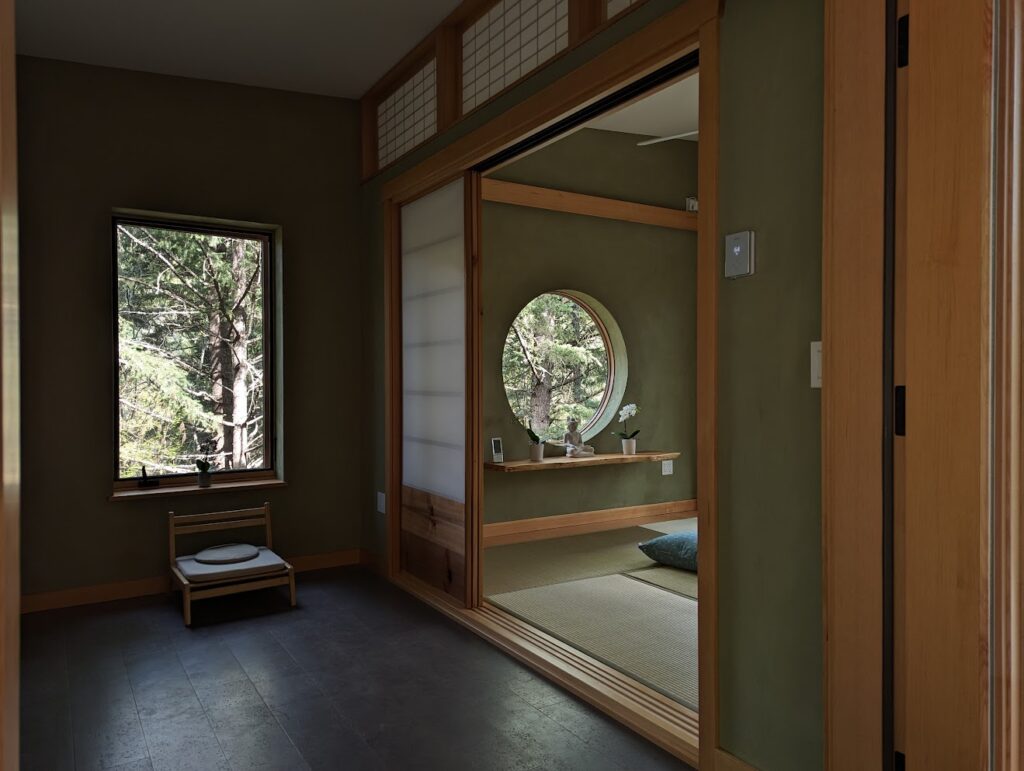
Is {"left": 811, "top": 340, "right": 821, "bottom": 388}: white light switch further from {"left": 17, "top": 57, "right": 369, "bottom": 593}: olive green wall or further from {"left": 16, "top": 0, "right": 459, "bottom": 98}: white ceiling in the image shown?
{"left": 17, "top": 57, "right": 369, "bottom": 593}: olive green wall

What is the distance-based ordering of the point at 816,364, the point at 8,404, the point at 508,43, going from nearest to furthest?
the point at 8,404 < the point at 816,364 < the point at 508,43

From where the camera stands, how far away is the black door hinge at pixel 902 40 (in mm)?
1661

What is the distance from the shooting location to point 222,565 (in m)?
3.73

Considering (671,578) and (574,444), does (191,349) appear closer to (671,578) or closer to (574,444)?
(574,444)

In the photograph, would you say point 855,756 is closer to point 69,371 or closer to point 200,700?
point 200,700

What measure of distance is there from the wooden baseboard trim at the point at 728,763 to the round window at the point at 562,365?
351 cm

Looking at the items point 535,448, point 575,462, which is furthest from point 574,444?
point 535,448

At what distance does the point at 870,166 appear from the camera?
5.61 ft

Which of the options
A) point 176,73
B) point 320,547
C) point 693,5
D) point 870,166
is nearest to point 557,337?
point 320,547

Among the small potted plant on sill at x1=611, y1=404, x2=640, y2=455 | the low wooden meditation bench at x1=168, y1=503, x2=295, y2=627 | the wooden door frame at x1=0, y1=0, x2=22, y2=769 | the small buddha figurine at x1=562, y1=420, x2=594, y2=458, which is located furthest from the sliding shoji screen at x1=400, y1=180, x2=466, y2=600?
the wooden door frame at x1=0, y1=0, x2=22, y2=769

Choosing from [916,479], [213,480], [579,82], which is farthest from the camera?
[213,480]

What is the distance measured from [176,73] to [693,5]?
3107 millimetres

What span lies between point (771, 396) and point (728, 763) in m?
1.04

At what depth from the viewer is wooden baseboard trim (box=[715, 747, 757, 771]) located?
2.09m
